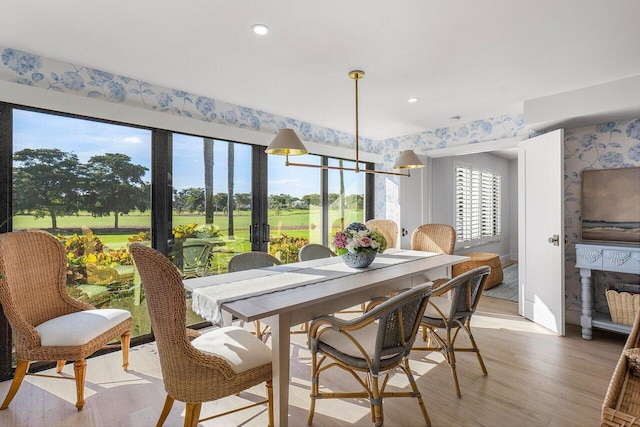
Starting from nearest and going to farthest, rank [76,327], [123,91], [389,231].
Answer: [76,327] < [123,91] < [389,231]

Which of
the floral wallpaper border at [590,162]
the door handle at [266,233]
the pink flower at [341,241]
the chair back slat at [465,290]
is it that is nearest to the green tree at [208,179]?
the door handle at [266,233]

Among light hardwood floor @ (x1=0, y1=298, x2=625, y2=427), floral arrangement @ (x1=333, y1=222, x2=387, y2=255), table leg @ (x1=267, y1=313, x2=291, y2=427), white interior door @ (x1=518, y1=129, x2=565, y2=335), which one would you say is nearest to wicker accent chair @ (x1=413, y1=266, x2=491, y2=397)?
light hardwood floor @ (x1=0, y1=298, x2=625, y2=427)

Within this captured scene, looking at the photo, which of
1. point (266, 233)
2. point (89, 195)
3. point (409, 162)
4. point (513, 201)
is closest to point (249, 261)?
point (266, 233)

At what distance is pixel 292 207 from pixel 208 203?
122cm

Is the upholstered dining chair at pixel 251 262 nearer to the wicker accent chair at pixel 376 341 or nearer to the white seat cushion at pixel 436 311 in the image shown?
the wicker accent chair at pixel 376 341

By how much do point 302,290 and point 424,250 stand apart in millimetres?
2371

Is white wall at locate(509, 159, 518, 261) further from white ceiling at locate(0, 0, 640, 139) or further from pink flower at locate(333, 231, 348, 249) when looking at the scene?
pink flower at locate(333, 231, 348, 249)

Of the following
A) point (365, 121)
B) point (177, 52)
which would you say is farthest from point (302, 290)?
point (365, 121)

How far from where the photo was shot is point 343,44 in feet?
8.10

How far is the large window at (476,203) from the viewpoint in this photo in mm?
6277

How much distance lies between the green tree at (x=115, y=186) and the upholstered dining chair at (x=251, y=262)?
114cm

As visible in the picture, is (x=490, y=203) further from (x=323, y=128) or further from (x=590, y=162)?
(x=323, y=128)

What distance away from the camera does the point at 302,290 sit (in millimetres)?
2178

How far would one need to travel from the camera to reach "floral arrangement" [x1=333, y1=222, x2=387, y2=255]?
275 cm
